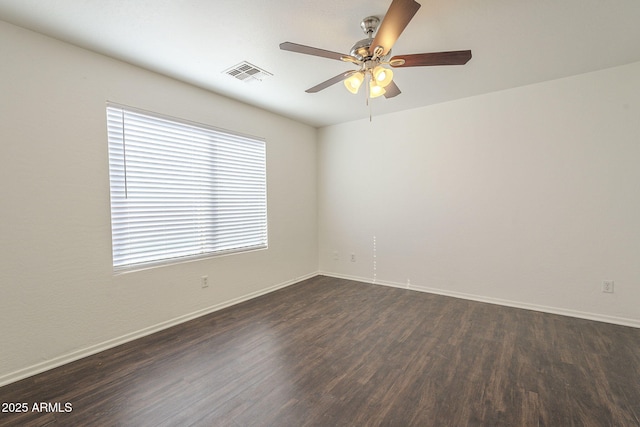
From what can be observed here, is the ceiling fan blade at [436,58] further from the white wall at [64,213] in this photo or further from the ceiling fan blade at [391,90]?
the white wall at [64,213]

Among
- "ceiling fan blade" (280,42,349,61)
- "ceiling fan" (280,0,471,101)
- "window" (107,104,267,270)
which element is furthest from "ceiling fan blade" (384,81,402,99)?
"window" (107,104,267,270)

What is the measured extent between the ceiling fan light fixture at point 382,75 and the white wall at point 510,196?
2048 mm

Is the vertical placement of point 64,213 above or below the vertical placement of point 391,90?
below

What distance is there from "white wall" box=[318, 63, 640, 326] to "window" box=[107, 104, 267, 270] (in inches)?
66.3

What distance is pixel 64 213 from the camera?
2.22 metres

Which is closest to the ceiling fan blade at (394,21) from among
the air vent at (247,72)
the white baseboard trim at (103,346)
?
the air vent at (247,72)

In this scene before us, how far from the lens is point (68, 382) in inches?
77.6

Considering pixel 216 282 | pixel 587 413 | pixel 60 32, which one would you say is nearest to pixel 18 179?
pixel 60 32

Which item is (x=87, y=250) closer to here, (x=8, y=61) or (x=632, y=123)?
(x=8, y=61)

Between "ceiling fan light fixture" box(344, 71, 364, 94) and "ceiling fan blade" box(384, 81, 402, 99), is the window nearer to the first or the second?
"ceiling fan light fixture" box(344, 71, 364, 94)

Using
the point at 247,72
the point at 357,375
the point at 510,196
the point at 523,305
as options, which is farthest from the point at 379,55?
the point at 523,305

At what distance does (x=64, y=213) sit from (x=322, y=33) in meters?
2.53

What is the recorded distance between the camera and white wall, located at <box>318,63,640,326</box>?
2787 millimetres

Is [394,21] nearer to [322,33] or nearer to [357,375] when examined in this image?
[322,33]
